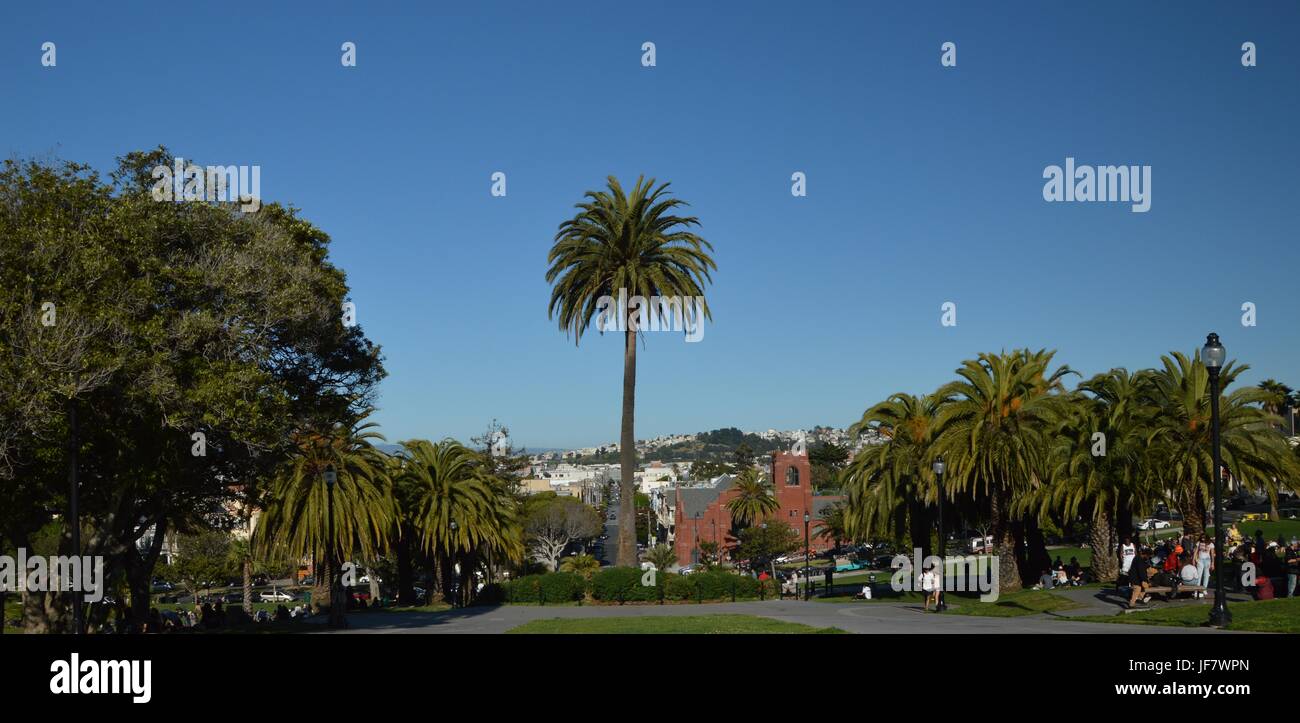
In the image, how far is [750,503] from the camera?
3952 inches

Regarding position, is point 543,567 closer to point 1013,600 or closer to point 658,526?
point 1013,600

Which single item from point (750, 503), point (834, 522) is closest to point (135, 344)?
point (834, 522)

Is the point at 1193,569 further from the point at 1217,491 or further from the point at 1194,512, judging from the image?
the point at 1194,512

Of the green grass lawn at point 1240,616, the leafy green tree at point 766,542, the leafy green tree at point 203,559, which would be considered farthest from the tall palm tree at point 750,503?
the green grass lawn at point 1240,616

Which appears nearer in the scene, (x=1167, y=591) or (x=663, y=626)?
(x=663, y=626)

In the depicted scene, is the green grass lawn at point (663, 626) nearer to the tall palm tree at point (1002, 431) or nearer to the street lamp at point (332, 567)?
the street lamp at point (332, 567)

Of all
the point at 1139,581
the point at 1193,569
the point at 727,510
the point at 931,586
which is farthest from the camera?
the point at 727,510

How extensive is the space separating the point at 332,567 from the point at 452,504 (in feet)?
32.3

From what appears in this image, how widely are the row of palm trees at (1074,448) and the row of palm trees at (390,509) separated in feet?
58.6

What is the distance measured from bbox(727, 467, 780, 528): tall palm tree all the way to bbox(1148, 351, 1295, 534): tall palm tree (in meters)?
67.0

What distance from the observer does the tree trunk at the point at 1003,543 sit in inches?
1490

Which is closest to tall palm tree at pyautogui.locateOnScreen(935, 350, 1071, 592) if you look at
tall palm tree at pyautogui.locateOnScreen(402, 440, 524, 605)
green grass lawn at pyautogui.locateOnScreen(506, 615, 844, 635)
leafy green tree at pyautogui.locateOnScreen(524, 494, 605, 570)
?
green grass lawn at pyautogui.locateOnScreen(506, 615, 844, 635)
